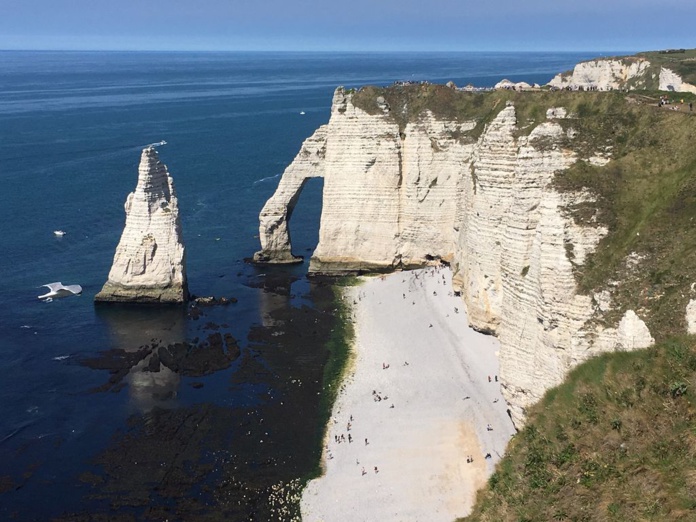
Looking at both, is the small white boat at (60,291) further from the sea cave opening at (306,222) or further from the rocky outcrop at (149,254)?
the sea cave opening at (306,222)

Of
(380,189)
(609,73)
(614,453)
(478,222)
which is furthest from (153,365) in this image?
(609,73)

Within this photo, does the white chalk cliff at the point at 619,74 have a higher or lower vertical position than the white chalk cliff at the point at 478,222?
higher

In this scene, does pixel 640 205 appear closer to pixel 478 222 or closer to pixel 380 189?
pixel 478 222

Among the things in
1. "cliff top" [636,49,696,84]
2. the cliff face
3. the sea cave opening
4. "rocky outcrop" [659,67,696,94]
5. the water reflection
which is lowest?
the water reflection

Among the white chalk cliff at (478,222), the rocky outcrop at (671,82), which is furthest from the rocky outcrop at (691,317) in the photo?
the rocky outcrop at (671,82)

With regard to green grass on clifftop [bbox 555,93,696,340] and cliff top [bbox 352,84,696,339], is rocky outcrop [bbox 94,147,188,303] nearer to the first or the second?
cliff top [bbox 352,84,696,339]

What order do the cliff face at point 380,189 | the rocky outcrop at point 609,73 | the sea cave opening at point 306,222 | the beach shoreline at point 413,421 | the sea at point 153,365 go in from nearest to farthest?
1. the beach shoreline at point 413,421
2. the sea at point 153,365
3. the cliff face at point 380,189
4. the sea cave opening at point 306,222
5. the rocky outcrop at point 609,73

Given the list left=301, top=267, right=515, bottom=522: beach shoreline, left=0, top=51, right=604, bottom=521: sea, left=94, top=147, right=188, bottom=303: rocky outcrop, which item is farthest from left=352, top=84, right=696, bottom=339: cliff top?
left=94, top=147, right=188, bottom=303: rocky outcrop
